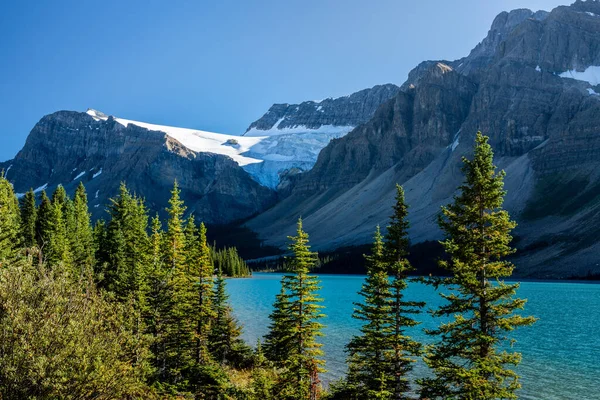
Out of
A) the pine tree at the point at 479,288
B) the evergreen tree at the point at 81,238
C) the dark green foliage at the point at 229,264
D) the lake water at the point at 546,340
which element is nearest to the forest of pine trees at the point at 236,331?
the pine tree at the point at 479,288

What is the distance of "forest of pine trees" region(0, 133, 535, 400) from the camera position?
1647cm

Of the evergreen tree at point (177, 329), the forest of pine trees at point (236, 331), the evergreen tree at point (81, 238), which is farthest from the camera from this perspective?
the evergreen tree at point (81, 238)

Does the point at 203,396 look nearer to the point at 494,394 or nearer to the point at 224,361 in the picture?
the point at 224,361

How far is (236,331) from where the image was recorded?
42.3 metres

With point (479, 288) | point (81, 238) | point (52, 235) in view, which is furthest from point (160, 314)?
point (81, 238)

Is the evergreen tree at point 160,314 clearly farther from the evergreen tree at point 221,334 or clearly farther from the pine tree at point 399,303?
the pine tree at point 399,303

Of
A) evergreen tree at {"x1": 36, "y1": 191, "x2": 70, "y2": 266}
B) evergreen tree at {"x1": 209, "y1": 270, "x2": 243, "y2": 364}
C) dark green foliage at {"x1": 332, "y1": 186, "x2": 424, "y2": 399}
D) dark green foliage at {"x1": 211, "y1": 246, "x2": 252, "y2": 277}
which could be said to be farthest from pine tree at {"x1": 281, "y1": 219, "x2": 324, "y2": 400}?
dark green foliage at {"x1": 211, "y1": 246, "x2": 252, "y2": 277}

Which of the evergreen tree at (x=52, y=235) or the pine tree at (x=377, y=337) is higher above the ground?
the evergreen tree at (x=52, y=235)

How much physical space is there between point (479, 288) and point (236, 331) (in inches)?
1118

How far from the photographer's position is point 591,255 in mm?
150875

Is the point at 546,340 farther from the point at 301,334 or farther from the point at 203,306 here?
the point at 203,306

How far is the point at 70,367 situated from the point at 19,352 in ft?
5.54

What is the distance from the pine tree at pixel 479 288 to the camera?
57.7 ft

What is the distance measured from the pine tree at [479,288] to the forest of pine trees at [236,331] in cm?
5
